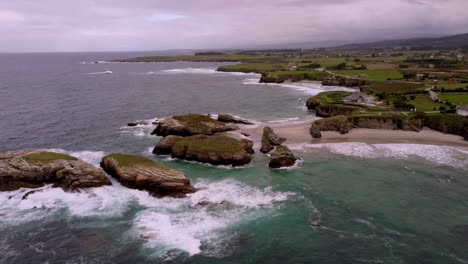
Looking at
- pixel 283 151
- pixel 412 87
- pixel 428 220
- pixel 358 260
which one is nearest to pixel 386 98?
pixel 412 87

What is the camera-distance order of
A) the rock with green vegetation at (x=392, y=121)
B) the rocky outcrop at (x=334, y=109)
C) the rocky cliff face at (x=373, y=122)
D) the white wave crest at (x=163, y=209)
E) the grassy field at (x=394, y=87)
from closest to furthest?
1. the white wave crest at (x=163, y=209)
2. the rocky cliff face at (x=373, y=122)
3. the rock with green vegetation at (x=392, y=121)
4. the rocky outcrop at (x=334, y=109)
5. the grassy field at (x=394, y=87)

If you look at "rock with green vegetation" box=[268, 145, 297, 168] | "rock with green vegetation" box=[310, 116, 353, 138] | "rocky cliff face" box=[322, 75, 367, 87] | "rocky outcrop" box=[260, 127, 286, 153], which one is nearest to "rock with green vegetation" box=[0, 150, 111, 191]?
"rock with green vegetation" box=[268, 145, 297, 168]

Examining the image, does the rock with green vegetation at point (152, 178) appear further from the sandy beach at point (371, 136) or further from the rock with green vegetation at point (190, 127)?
the sandy beach at point (371, 136)

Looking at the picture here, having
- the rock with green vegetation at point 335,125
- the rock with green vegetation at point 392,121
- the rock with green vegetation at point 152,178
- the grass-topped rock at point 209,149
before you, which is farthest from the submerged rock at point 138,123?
the rock with green vegetation at point 392,121

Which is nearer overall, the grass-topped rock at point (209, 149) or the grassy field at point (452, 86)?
the grass-topped rock at point (209, 149)

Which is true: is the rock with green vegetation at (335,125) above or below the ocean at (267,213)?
above
